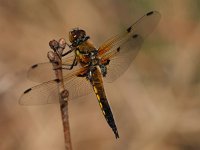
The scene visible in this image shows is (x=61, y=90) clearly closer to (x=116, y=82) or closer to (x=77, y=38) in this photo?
(x=77, y=38)

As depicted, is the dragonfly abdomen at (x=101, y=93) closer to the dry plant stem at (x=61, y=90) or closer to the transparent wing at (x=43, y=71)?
the transparent wing at (x=43, y=71)

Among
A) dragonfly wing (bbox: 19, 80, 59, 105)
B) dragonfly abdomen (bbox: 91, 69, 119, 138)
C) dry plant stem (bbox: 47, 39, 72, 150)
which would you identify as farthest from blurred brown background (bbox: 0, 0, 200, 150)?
dry plant stem (bbox: 47, 39, 72, 150)

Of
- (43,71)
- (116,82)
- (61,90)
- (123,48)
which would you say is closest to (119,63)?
(123,48)

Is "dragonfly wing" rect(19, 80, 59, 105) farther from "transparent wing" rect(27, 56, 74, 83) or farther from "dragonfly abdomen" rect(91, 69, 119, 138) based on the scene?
"dragonfly abdomen" rect(91, 69, 119, 138)

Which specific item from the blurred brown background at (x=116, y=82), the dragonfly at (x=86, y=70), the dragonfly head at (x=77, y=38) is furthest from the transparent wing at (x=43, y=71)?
the blurred brown background at (x=116, y=82)

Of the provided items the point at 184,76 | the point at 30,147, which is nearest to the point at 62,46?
the point at 30,147

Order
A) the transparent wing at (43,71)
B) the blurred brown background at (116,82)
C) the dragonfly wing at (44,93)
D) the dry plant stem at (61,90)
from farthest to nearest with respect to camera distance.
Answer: the blurred brown background at (116,82) → the transparent wing at (43,71) → the dragonfly wing at (44,93) → the dry plant stem at (61,90)
